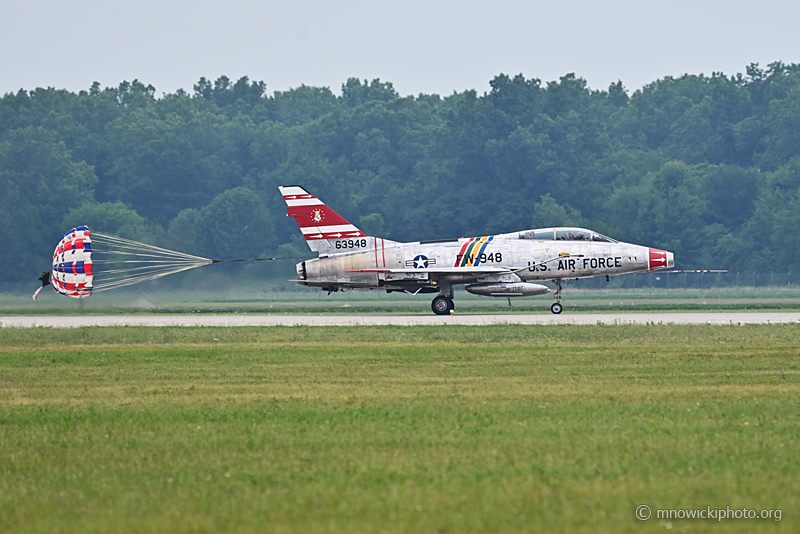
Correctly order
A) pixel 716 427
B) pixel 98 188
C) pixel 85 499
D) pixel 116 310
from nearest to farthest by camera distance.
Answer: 1. pixel 85 499
2. pixel 716 427
3. pixel 116 310
4. pixel 98 188

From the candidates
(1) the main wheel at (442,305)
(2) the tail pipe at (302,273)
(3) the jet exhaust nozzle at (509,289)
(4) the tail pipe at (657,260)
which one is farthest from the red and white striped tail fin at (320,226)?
(4) the tail pipe at (657,260)

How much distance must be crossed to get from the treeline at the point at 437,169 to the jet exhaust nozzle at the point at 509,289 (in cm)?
3897

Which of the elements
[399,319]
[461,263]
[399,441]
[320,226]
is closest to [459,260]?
[461,263]

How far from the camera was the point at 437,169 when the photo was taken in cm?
8425

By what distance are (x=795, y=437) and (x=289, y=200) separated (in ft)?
76.9

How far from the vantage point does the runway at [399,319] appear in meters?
29.2

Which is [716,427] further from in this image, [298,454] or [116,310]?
[116,310]

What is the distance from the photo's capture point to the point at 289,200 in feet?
106

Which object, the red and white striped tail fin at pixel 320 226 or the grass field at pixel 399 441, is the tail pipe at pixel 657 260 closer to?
the red and white striped tail fin at pixel 320 226

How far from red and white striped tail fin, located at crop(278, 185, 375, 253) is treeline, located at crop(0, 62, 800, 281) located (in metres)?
36.2

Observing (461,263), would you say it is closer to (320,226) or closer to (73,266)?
(320,226)

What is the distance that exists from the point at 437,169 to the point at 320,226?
173ft

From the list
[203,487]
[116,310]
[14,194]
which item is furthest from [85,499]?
[14,194]

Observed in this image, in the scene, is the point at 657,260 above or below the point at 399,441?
above
